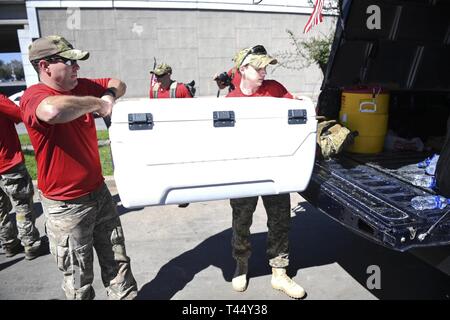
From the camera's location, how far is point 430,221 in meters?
2.00

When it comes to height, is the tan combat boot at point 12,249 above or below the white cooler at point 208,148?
below

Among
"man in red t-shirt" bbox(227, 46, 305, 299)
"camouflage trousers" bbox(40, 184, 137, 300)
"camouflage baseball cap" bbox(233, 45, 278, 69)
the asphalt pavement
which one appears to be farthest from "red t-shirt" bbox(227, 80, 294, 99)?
the asphalt pavement

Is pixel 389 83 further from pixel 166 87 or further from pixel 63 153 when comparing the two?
pixel 63 153

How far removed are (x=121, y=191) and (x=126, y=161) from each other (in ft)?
0.61

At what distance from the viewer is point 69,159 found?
2236 mm

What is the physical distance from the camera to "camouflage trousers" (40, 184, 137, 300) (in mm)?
2242

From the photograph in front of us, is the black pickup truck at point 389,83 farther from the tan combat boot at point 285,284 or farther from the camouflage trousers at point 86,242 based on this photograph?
the camouflage trousers at point 86,242

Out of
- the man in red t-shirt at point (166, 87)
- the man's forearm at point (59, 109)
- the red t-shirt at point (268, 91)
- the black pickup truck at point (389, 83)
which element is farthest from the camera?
the man in red t-shirt at point (166, 87)

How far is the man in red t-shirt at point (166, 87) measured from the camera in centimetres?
448

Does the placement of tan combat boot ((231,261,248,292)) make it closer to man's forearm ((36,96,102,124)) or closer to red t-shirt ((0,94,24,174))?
man's forearm ((36,96,102,124))

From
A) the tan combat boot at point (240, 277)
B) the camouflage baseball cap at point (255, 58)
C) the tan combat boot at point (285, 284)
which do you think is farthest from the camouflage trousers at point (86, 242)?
the camouflage baseball cap at point (255, 58)

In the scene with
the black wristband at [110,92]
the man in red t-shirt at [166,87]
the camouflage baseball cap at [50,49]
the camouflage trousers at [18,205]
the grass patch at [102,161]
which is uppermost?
the camouflage baseball cap at [50,49]

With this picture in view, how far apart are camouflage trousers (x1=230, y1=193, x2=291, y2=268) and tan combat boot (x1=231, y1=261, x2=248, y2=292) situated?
0.05m

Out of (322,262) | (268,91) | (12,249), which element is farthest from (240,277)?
(12,249)
